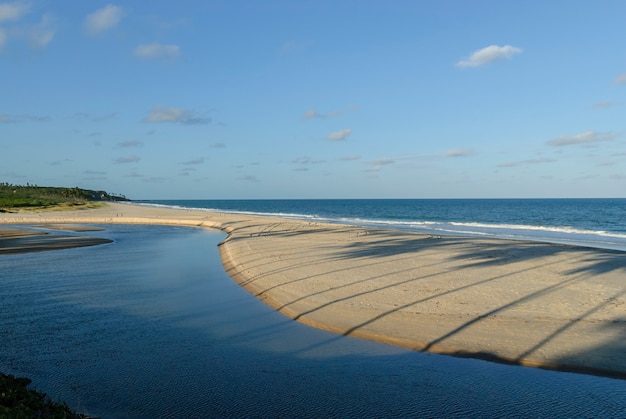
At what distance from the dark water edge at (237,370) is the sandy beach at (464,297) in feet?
2.79

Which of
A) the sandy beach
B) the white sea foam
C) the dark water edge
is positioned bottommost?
the dark water edge

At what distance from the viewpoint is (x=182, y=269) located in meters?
25.2

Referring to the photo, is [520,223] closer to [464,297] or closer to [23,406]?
[464,297]

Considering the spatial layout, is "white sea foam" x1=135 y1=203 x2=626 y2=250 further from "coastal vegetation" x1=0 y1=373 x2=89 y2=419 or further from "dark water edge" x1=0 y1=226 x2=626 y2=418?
"coastal vegetation" x1=0 y1=373 x2=89 y2=419

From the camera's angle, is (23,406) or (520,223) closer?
(23,406)

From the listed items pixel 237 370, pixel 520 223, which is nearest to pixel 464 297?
pixel 237 370

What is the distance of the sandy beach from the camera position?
1167 cm

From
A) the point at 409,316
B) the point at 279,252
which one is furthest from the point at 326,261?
the point at 409,316

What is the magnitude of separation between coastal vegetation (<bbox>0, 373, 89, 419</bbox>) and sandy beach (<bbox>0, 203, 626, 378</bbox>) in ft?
25.6

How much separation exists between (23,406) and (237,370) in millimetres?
4632

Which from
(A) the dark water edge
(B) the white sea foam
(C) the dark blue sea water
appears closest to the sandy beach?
(A) the dark water edge

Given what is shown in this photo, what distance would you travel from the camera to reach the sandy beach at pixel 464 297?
460 inches

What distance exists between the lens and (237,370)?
1047 cm

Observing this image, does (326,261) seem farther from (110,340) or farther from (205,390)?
(205,390)
